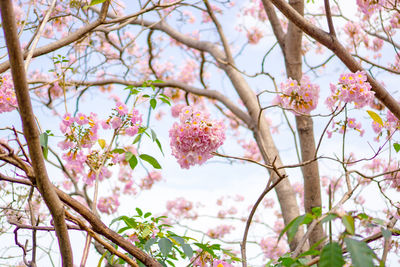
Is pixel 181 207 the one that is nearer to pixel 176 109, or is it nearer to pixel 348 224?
pixel 176 109

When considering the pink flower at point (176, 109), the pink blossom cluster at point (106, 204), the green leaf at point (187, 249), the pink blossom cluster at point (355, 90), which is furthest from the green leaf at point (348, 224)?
the pink flower at point (176, 109)

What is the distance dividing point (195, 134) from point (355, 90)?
2.15 feet

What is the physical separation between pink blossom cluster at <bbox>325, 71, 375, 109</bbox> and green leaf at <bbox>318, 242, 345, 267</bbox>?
0.92 m

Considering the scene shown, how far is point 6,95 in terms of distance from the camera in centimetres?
154

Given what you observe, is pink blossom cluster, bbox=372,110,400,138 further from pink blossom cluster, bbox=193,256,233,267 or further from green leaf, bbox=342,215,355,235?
green leaf, bbox=342,215,355,235

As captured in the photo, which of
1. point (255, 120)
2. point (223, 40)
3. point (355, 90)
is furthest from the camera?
point (223, 40)

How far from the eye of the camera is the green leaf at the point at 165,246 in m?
0.95

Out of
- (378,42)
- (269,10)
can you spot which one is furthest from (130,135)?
(378,42)

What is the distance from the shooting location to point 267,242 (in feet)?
16.1

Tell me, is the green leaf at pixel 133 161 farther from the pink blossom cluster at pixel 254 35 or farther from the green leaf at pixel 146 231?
the pink blossom cluster at pixel 254 35

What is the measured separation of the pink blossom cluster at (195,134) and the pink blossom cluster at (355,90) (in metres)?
0.51

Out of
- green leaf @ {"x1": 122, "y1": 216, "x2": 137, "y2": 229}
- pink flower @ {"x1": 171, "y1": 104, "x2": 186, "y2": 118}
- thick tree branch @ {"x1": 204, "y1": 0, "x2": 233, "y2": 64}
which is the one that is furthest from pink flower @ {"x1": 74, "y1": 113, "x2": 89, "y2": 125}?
pink flower @ {"x1": 171, "y1": 104, "x2": 186, "y2": 118}

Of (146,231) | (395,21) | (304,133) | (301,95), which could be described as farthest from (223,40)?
(146,231)

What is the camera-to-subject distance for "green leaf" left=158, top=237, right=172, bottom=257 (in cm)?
95
